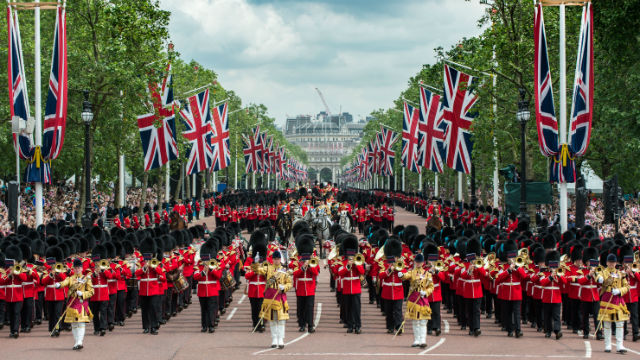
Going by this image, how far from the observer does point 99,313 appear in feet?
52.5

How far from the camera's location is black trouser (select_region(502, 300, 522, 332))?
602 inches

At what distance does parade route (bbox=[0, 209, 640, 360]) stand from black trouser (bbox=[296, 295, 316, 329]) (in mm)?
231

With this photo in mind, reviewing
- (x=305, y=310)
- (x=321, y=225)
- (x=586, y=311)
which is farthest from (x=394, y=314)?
(x=321, y=225)

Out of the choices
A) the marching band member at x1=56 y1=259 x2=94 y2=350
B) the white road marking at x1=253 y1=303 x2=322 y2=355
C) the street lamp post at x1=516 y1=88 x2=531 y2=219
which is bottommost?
the white road marking at x1=253 y1=303 x2=322 y2=355

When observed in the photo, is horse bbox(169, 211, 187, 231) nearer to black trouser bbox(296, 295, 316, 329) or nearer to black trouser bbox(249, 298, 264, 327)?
black trouser bbox(249, 298, 264, 327)

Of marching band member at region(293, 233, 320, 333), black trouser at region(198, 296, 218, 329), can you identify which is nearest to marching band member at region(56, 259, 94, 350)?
black trouser at region(198, 296, 218, 329)

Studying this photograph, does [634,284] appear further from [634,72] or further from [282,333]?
[634,72]

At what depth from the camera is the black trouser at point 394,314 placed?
15.7 m

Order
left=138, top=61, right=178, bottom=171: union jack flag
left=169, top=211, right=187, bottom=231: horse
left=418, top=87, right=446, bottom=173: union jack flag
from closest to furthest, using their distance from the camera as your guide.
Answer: left=169, top=211, right=187, bottom=231: horse, left=138, top=61, right=178, bottom=171: union jack flag, left=418, top=87, right=446, bottom=173: union jack flag

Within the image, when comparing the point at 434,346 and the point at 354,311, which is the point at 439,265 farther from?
the point at 434,346

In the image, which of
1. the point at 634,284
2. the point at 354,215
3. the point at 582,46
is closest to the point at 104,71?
the point at 354,215

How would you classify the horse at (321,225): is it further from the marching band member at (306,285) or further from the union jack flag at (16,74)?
the marching band member at (306,285)

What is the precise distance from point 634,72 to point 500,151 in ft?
35.3

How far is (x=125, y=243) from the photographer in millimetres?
18266
